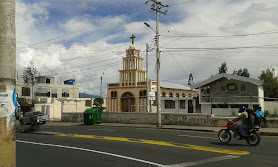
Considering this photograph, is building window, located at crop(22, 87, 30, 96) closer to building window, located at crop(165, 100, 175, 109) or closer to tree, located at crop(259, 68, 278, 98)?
building window, located at crop(165, 100, 175, 109)

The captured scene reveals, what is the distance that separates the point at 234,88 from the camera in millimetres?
34906

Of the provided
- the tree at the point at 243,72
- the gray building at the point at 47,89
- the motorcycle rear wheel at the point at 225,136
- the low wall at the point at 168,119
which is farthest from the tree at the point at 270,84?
the gray building at the point at 47,89

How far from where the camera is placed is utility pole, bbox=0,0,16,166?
135 inches

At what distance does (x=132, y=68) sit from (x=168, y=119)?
30190 millimetres

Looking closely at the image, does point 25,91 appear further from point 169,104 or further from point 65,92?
point 169,104

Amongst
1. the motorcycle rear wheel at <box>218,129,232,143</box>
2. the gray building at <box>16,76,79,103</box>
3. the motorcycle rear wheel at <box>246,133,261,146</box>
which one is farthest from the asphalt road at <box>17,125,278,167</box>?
the gray building at <box>16,76,79,103</box>

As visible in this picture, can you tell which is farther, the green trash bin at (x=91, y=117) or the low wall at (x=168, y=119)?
the green trash bin at (x=91, y=117)

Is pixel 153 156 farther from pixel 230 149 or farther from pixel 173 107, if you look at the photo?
pixel 173 107

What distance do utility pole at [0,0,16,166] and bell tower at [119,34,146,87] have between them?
45.9 meters

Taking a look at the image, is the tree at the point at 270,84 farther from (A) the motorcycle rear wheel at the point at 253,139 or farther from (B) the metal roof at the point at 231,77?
(A) the motorcycle rear wheel at the point at 253,139

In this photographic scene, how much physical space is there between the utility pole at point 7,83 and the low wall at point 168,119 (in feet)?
56.1

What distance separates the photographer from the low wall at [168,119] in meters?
18.8

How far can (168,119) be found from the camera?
22.1 m

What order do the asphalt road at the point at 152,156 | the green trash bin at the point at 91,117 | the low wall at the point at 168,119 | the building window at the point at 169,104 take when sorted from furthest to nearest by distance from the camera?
the building window at the point at 169,104
the green trash bin at the point at 91,117
the low wall at the point at 168,119
the asphalt road at the point at 152,156
